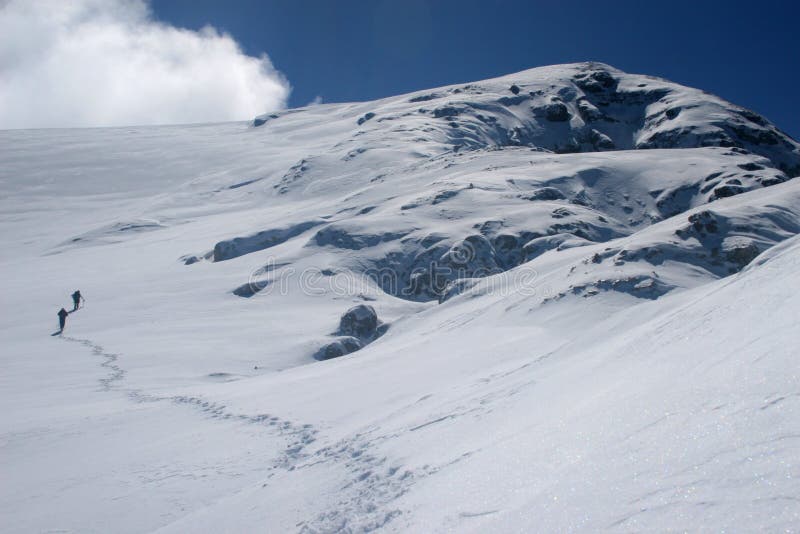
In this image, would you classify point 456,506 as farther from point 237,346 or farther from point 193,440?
point 237,346

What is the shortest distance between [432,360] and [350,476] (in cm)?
697

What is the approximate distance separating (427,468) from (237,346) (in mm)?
18442

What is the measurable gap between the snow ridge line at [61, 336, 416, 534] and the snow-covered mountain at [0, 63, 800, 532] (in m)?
0.05

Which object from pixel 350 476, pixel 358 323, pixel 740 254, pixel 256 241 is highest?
pixel 256 241

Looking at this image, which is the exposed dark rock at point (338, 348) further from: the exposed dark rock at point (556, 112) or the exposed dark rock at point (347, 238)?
the exposed dark rock at point (556, 112)

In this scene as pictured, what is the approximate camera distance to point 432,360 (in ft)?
Answer: 47.9

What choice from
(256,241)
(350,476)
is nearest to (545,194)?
(256,241)

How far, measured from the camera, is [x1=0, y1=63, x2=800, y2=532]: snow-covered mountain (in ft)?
16.6

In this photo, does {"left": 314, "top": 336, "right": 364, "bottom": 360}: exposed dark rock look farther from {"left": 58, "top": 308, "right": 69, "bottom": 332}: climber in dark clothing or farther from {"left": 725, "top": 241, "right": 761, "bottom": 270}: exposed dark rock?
{"left": 725, "top": 241, "right": 761, "bottom": 270}: exposed dark rock

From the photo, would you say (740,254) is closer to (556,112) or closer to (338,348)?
(338,348)

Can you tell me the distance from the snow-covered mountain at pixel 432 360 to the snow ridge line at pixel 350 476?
0.05 m

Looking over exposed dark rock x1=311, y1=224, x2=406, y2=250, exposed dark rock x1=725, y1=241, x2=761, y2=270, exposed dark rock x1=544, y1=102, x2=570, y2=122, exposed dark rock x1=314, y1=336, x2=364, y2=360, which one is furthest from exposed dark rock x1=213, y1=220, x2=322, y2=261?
exposed dark rock x1=544, y1=102, x2=570, y2=122

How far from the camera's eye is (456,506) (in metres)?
5.59

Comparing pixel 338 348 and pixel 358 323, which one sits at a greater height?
pixel 358 323
